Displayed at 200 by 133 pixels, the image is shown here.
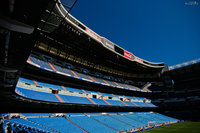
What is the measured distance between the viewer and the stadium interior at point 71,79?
4211 millimetres

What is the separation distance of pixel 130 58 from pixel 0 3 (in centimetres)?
3424

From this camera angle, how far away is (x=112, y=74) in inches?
1580

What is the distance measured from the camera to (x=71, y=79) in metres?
25.2

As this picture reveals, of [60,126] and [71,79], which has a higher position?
[71,79]

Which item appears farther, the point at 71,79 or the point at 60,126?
the point at 71,79

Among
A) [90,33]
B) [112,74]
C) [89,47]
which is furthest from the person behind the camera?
[112,74]

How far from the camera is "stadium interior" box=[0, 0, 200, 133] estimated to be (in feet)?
13.8

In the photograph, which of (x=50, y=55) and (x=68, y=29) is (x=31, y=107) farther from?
(x=68, y=29)

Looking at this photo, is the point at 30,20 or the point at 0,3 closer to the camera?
the point at 0,3

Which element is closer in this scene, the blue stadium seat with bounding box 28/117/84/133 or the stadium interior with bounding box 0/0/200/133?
the stadium interior with bounding box 0/0/200/133

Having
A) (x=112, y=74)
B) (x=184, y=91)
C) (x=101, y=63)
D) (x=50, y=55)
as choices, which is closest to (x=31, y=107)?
(x=50, y=55)

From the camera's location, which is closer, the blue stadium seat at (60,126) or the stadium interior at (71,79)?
the stadium interior at (71,79)

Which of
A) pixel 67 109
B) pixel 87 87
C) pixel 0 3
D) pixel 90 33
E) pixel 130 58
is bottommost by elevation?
pixel 67 109

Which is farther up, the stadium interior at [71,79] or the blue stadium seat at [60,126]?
the stadium interior at [71,79]
